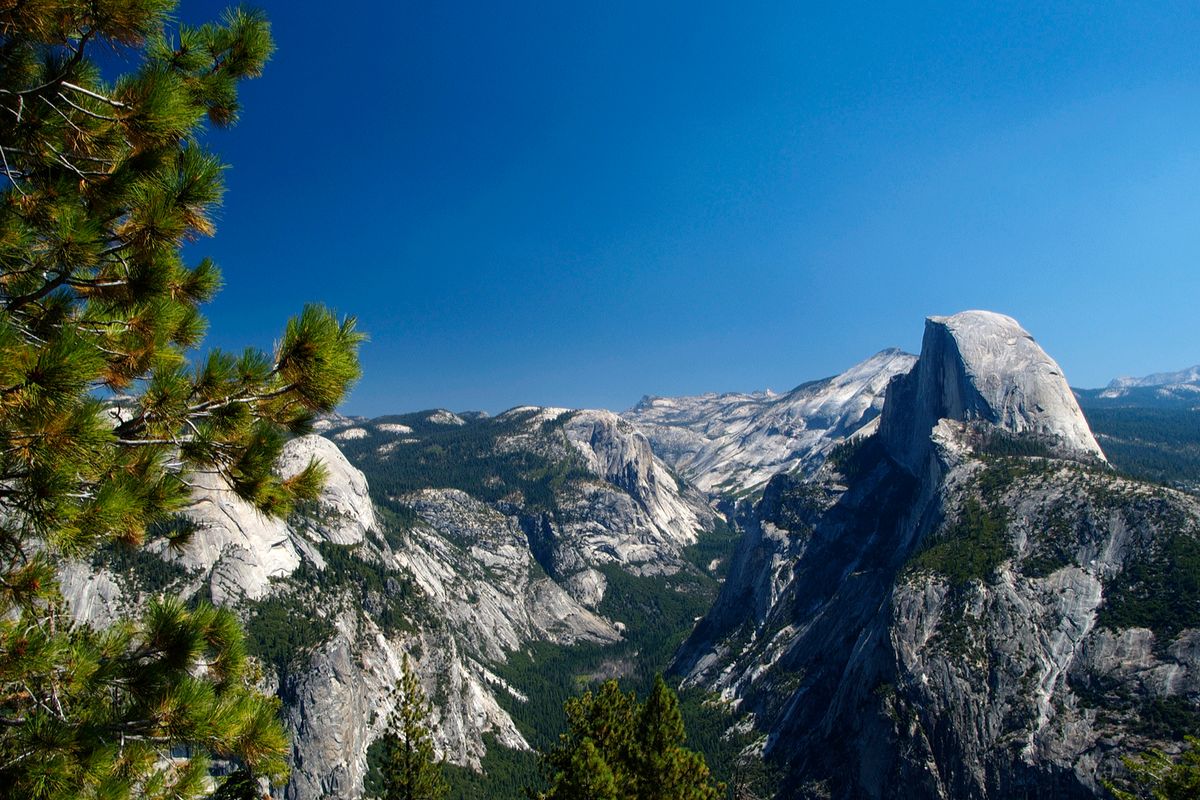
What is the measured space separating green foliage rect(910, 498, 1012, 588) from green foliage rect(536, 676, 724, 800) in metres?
84.6

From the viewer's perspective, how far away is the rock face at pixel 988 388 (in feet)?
407

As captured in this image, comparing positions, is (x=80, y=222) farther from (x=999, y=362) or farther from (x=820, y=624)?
(x=999, y=362)

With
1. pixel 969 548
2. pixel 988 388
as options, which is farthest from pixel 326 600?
pixel 988 388

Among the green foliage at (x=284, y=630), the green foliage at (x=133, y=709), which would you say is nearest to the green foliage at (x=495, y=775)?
the green foliage at (x=284, y=630)

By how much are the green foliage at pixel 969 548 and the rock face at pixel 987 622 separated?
10.7 inches

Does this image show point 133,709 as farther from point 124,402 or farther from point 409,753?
point 409,753

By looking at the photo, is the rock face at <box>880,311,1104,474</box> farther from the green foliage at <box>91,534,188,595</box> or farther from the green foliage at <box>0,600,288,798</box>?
the green foliage at <box>91,534,188,595</box>

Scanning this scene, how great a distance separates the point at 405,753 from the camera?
84.0 feet

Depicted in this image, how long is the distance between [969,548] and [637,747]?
9266cm

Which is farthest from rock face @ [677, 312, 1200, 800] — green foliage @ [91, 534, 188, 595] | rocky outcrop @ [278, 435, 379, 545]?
green foliage @ [91, 534, 188, 595]

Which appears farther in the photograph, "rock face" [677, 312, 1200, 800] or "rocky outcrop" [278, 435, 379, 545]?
"rocky outcrop" [278, 435, 379, 545]

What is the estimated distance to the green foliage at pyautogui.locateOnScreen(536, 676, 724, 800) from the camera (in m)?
23.0

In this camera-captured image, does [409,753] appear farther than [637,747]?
Yes

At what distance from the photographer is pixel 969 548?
94250 mm
